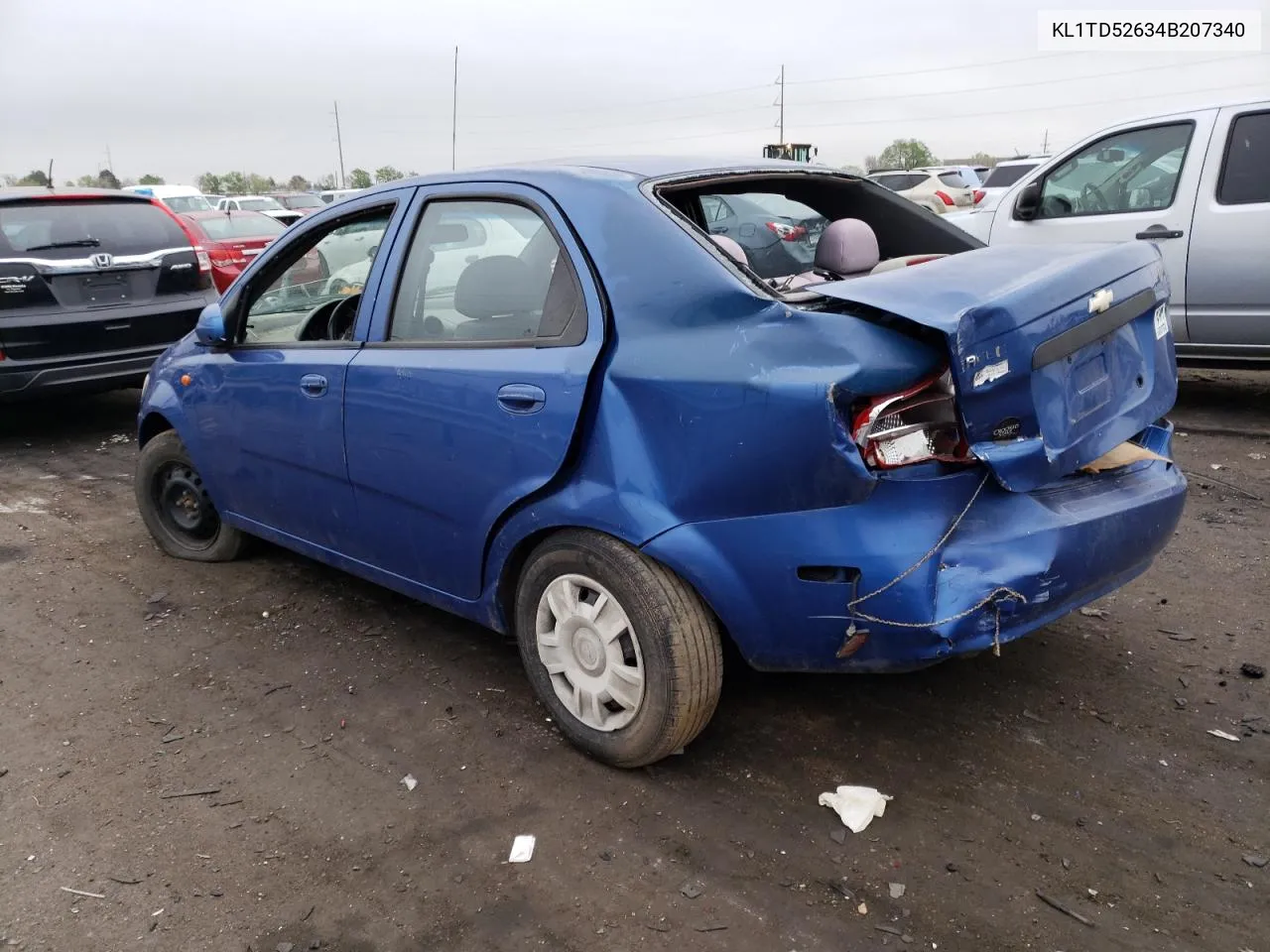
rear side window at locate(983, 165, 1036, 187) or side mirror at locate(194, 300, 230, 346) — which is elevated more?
rear side window at locate(983, 165, 1036, 187)

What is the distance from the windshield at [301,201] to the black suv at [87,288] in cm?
2101

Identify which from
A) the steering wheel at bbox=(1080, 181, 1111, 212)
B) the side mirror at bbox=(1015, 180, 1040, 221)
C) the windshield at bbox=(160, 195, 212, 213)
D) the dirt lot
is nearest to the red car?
the dirt lot

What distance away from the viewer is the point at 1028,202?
6.82 m

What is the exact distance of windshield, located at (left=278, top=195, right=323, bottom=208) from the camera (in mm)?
27175

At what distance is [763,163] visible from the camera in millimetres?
3486

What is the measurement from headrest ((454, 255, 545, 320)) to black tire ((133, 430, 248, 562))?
1995 mm

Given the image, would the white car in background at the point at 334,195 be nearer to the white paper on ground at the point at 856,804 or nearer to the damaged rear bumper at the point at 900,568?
the damaged rear bumper at the point at 900,568

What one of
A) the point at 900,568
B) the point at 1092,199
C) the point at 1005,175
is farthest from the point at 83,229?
the point at 1005,175

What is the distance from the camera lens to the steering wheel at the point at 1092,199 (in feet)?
21.8

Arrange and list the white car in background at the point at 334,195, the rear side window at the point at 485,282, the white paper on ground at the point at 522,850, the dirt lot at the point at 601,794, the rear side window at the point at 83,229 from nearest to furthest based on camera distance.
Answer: the dirt lot at the point at 601,794 → the white paper on ground at the point at 522,850 → the rear side window at the point at 485,282 → the white car in background at the point at 334,195 → the rear side window at the point at 83,229

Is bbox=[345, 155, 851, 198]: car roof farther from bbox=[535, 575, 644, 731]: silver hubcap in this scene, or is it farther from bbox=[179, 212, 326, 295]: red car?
bbox=[535, 575, 644, 731]: silver hubcap

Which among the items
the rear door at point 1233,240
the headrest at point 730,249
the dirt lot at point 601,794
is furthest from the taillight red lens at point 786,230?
the rear door at point 1233,240

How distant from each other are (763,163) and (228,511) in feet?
8.81

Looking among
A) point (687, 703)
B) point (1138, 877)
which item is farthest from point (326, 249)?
point (1138, 877)
